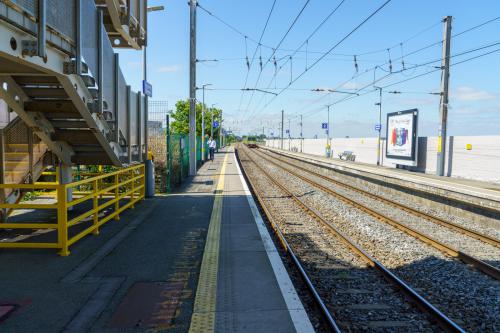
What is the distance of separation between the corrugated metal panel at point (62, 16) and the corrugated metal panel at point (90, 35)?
0.33 metres

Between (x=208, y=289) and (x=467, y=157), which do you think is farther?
(x=467, y=157)

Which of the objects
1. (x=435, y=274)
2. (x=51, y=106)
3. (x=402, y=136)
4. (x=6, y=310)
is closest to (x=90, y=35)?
(x=51, y=106)

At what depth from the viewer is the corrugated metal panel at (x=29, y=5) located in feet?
15.0

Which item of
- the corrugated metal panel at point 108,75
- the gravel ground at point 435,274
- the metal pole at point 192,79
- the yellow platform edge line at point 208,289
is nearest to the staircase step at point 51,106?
the corrugated metal panel at point 108,75

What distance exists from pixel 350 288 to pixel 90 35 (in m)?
5.57

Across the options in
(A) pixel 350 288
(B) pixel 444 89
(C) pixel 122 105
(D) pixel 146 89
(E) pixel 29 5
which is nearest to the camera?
(E) pixel 29 5

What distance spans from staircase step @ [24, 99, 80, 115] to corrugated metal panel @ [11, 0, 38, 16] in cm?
243

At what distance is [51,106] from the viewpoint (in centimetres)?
730

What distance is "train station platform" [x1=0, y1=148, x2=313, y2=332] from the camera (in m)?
4.18

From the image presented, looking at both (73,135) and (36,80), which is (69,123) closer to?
(73,135)

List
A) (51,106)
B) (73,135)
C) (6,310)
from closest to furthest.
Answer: (6,310), (51,106), (73,135)

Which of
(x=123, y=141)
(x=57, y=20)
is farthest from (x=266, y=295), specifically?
(x=123, y=141)

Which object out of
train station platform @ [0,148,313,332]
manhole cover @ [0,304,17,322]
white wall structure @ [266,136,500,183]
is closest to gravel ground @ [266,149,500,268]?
train station platform @ [0,148,313,332]

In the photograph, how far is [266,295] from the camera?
4910 millimetres
